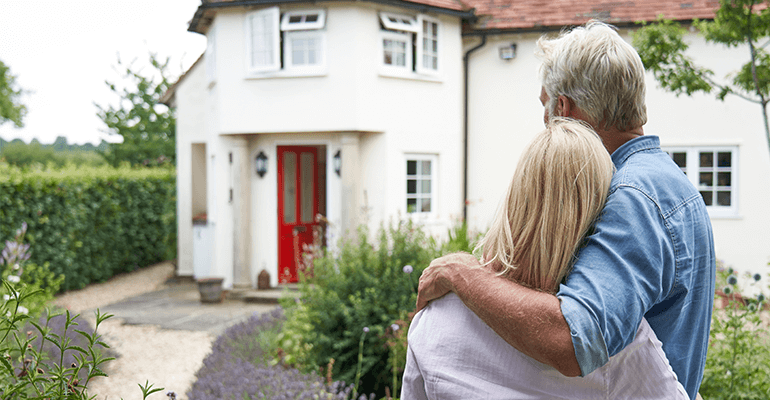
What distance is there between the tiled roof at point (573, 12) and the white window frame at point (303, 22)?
2935 mm

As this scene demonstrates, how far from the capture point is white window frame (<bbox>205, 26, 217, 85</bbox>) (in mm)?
10992

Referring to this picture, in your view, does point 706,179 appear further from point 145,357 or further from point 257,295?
Answer: point 145,357

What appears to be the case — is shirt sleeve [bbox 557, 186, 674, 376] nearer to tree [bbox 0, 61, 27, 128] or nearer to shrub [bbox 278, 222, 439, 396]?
shrub [bbox 278, 222, 439, 396]

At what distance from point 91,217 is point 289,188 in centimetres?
417

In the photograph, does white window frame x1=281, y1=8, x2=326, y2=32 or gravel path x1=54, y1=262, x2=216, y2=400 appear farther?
white window frame x1=281, y1=8, x2=326, y2=32

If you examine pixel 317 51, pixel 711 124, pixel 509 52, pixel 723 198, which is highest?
pixel 509 52

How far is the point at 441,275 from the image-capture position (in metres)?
1.37

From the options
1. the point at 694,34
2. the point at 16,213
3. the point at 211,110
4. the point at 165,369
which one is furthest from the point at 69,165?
the point at 694,34

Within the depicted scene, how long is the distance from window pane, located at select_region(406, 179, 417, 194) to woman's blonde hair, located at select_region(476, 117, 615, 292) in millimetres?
9426

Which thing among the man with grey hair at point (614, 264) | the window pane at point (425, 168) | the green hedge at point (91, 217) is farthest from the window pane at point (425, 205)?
the man with grey hair at point (614, 264)

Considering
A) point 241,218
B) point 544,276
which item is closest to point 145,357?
point 241,218

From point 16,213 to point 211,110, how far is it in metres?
3.71

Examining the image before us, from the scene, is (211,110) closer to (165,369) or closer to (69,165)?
(69,165)

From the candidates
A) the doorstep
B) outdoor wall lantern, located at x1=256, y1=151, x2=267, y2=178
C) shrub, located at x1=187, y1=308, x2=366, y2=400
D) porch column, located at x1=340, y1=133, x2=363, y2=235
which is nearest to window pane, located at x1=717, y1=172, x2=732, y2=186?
porch column, located at x1=340, y1=133, x2=363, y2=235
